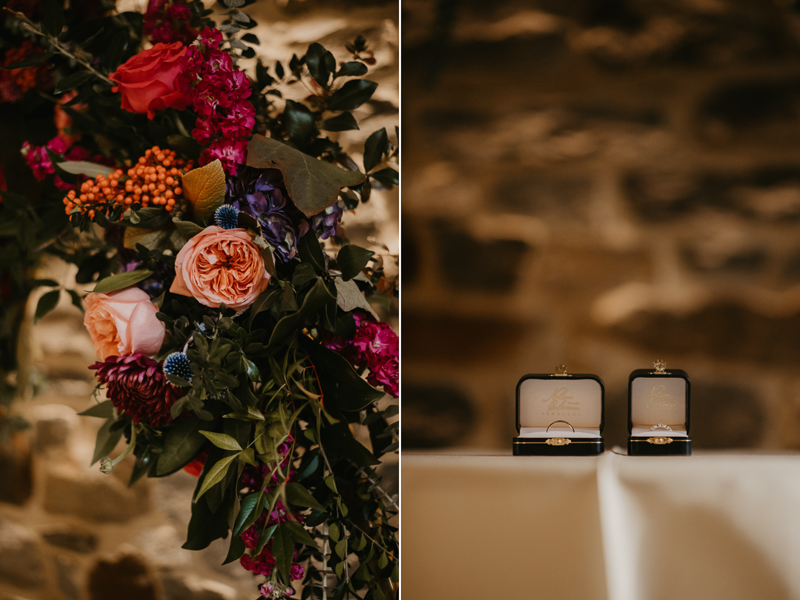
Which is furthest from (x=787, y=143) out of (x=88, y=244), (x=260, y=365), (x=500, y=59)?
(x=88, y=244)

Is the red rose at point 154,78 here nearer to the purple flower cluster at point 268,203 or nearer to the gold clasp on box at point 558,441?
the purple flower cluster at point 268,203

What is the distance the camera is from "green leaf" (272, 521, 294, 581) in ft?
1.64

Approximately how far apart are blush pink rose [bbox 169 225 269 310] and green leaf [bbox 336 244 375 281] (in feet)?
0.31

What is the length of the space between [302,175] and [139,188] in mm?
179

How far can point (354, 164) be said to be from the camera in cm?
62

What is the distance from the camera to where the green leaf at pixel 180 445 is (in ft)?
1.72

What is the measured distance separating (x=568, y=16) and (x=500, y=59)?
0.14m

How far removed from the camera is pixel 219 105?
1.76 feet

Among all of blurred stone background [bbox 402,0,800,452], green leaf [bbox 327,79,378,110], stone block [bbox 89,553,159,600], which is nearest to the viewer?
green leaf [bbox 327,79,378,110]

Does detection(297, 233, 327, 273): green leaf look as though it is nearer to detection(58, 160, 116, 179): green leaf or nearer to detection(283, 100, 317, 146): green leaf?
detection(283, 100, 317, 146): green leaf

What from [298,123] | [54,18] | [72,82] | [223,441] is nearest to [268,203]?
[298,123]

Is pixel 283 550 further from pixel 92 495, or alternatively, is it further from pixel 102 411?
pixel 92 495

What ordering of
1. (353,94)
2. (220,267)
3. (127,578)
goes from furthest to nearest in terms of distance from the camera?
(127,578) < (353,94) < (220,267)

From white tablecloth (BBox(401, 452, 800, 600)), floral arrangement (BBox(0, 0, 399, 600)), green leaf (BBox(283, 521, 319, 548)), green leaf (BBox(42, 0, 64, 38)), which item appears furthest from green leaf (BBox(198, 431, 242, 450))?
green leaf (BBox(42, 0, 64, 38))
